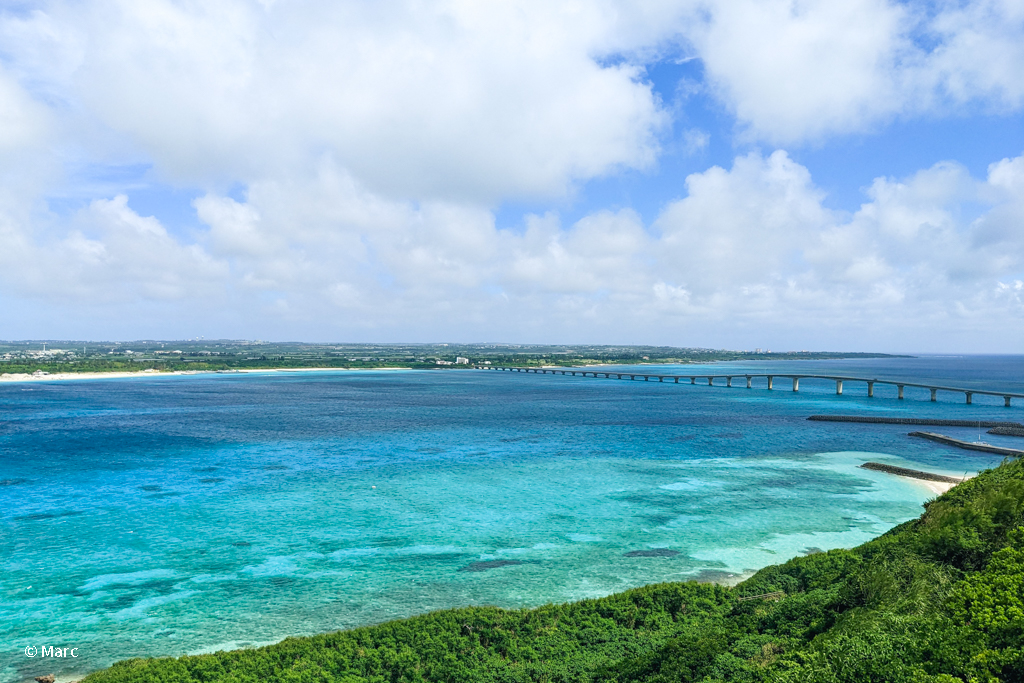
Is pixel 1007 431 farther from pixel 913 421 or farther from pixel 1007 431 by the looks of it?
pixel 913 421

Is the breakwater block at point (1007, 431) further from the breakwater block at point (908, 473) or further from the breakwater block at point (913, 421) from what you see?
the breakwater block at point (908, 473)

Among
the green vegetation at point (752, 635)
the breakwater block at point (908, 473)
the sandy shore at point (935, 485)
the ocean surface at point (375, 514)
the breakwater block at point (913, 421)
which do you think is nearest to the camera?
the green vegetation at point (752, 635)

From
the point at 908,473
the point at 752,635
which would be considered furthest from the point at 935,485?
the point at 752,635

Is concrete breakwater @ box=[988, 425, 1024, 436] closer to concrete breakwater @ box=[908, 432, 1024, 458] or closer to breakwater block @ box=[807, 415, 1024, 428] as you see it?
breakwater block @ box=[807, 415, 1024, 428]

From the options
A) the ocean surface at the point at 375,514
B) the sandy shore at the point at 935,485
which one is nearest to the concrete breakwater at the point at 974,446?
the ocean surface at the point at 375,514

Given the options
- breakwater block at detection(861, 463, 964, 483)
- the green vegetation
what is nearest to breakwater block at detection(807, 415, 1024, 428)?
breakwater block at detection(861, 463, 964, 483)

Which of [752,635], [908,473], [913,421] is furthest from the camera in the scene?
[913,421]
